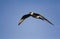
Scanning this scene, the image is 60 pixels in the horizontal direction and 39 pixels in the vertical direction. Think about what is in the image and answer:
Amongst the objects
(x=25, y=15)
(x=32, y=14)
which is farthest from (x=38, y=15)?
(x=25, y=15)

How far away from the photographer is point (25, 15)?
12.9 meters

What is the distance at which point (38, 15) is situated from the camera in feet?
39.5

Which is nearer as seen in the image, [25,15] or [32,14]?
[32,14]

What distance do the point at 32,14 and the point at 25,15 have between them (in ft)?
4.03

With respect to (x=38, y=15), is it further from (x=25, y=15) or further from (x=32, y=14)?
(x=25, y=15)

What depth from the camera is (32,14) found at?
1192cm

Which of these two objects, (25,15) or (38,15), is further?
(25,15)

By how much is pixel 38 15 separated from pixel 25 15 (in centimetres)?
165

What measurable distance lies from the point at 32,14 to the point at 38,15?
663 millimetres
